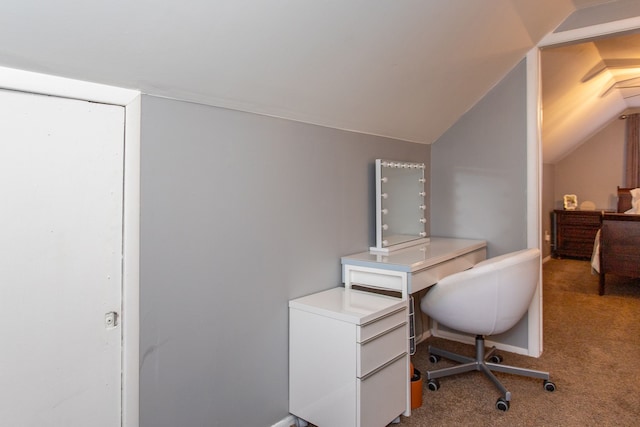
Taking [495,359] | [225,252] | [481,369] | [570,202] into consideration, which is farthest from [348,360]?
[570,202]

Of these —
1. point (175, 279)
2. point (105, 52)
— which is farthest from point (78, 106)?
point (175, 279)

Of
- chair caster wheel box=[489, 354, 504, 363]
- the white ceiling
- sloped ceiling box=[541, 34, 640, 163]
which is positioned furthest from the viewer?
sloped ceiling box=[541, 34, 640, 163]

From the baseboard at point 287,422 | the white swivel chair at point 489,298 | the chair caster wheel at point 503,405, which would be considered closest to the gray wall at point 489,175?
the white swivel chair at point 489,298

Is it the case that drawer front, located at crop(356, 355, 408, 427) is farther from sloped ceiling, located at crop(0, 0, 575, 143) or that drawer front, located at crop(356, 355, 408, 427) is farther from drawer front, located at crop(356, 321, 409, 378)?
sloped ceiling, located at crop(0, 0, 575, 143)

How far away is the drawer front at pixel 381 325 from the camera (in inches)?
68.9

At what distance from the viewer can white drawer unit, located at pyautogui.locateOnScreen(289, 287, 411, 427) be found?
5.78 ft

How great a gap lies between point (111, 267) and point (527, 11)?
2.44 meters

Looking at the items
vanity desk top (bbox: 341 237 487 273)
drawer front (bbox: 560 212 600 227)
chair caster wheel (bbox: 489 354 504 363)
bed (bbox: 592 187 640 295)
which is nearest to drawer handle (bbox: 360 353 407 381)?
vanity desk top (bbox: 341 237 487 273)

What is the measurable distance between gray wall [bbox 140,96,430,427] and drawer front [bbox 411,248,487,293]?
1.51 feet

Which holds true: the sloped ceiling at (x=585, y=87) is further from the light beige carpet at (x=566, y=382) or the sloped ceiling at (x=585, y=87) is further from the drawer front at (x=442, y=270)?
the light beige carpet at (x=566, y=382)

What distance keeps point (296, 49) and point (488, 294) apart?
1.55m

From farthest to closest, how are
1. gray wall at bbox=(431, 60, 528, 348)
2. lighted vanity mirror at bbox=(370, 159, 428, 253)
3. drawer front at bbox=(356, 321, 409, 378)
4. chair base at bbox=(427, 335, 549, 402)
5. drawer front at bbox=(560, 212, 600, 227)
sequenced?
drawer front at bbox=(560, 212, 600, 227), gray wall at bbox=(431, 60, 528, 348), lighted vanity mirror at bbox=(370, 159, 428, 253), chair base at bbox=(427, 335, 549, 402), drawer front at bbox=(356, 321, 409, 378)

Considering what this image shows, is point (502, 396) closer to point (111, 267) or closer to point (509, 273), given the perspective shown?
point (509, 273)

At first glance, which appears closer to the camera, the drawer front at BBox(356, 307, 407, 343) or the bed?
the drawer front at BBox(356, 307, 407, 343)
